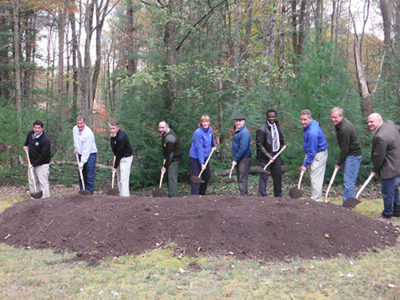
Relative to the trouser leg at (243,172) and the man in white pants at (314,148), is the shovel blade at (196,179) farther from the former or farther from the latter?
the man in white pants at (314,148)

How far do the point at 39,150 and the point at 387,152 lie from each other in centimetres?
700

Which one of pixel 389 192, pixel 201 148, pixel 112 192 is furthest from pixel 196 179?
pixel 389 192

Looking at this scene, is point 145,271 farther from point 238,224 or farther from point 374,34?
point 374,34

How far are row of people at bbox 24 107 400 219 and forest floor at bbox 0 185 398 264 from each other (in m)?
0.93

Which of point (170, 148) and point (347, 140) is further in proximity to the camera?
point (170, 148)

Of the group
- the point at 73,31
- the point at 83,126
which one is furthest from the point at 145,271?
the point at 73,31

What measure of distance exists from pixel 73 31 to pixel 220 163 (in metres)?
16.2

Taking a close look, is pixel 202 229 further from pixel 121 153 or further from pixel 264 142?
pixel 121 153

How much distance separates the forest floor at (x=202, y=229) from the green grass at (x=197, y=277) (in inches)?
8.9

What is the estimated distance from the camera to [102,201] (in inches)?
241

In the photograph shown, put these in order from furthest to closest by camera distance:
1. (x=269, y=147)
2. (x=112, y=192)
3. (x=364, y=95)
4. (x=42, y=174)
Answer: (x=364, y=95) < (x=42, y=174) < (x=112, y=192) < (x=269, y=147)

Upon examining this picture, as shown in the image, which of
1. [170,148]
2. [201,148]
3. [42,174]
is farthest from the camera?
[42,174]

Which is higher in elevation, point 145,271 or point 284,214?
point 284,214

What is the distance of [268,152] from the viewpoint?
275 inches
